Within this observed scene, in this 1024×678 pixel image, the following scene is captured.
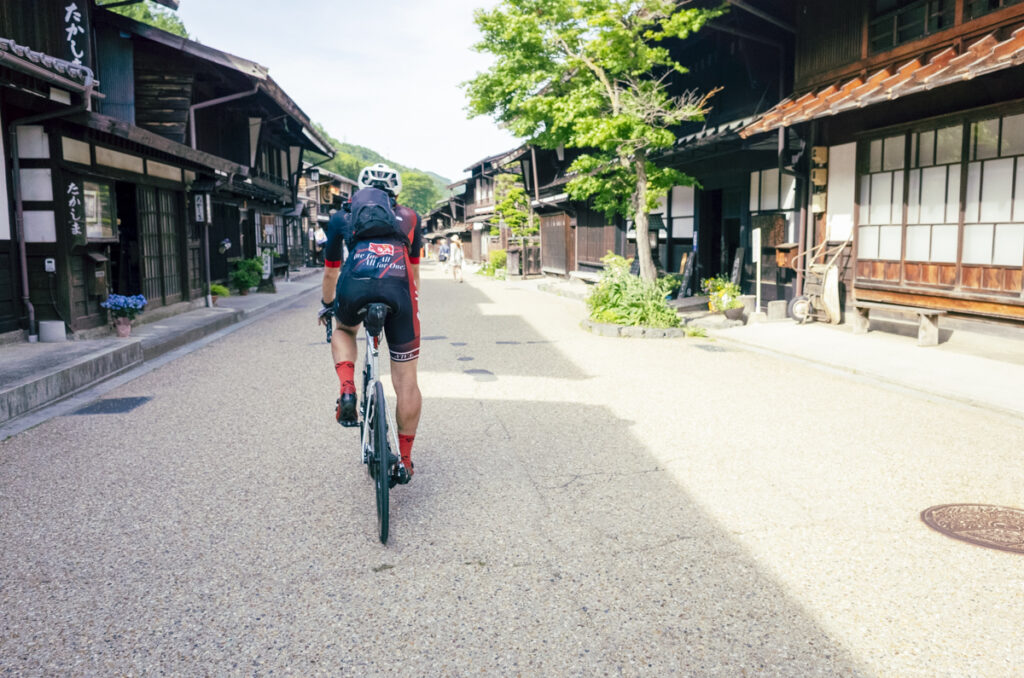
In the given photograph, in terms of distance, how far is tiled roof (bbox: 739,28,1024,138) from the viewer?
25.1 ft

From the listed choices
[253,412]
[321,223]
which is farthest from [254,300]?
[321,223]

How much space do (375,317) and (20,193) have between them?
8813 millimetres

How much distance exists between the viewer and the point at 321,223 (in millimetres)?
54688

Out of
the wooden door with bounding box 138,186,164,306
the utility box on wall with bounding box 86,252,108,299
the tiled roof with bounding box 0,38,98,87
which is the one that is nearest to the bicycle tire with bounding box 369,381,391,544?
the tiled roof with bounding box 0,38,98,87

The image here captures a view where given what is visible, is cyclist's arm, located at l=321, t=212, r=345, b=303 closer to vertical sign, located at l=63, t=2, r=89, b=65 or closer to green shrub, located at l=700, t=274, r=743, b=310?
vertical sign, located at l=63, t=2, r=89, b=65

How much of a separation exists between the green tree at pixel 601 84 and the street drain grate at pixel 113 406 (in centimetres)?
882

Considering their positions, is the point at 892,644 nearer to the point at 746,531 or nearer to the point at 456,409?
the point at 746,531

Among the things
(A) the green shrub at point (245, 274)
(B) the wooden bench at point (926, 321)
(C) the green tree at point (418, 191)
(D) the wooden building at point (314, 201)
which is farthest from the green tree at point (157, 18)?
(C) the green tree at point (418, 191)

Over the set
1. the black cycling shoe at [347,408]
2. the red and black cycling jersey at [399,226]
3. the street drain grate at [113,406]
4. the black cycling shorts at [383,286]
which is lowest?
the street drain grate at [113,406]

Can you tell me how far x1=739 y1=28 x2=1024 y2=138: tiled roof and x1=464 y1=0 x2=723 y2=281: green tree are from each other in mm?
2118

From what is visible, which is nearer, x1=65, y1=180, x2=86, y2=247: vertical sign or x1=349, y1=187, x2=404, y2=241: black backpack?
x1=349, y1=187, x2=404, y2=241: black backpack

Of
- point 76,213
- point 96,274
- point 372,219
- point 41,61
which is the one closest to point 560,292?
point 96,274

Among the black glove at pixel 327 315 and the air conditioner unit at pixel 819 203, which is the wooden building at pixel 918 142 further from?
the black glove at pixel 327 315

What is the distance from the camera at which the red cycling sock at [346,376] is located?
166 inches
